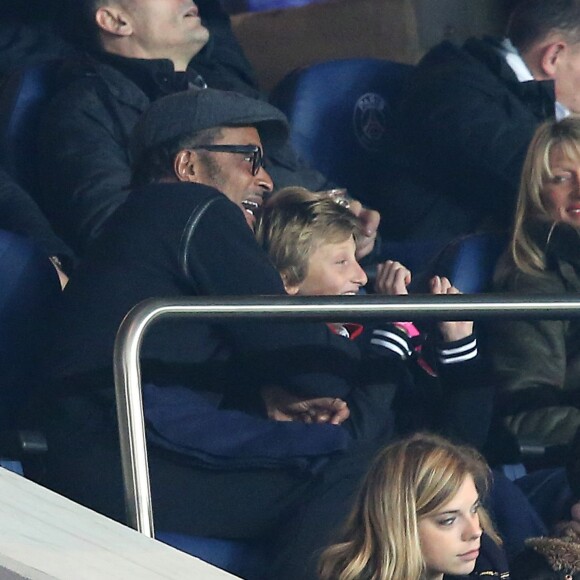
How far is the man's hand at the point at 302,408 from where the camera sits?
9.44 ft

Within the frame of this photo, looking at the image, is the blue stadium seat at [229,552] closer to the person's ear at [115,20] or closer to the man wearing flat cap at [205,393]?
the man wearing flat cap at [205,393]

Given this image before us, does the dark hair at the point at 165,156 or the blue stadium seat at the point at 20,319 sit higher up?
Result: the dark hair at the point at 165,156

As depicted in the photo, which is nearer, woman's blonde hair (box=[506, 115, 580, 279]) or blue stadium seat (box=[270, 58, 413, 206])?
woman's blonde hair (box=[506, 115, 580, 279])

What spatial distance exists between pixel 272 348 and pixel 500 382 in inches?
25.2

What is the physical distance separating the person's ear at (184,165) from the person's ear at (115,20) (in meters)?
1.04

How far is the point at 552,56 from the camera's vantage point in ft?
14.5

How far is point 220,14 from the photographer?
15.7 feet

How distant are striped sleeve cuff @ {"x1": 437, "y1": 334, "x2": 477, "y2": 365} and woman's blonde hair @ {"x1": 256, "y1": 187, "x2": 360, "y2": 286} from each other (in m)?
0.29

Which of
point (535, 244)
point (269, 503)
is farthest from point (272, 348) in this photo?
point (535, 244)

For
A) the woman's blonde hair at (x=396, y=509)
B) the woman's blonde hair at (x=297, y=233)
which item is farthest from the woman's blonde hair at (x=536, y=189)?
the woman's blonde hair at (x=396, y=509)

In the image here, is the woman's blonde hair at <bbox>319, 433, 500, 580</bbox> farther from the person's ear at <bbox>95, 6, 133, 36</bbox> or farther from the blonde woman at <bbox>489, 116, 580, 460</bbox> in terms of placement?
the person's ear at <bbox>95, 6, 133, 36</bbox>

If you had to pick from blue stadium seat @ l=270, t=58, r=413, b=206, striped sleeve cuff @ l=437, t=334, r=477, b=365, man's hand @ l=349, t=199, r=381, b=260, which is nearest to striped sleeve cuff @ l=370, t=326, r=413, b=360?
striped sleeve cuff @ l=437, t=334, r=477, b=365

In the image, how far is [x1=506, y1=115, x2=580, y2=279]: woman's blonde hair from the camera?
134 inches

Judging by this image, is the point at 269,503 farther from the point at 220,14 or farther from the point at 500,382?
the point at 220,14
